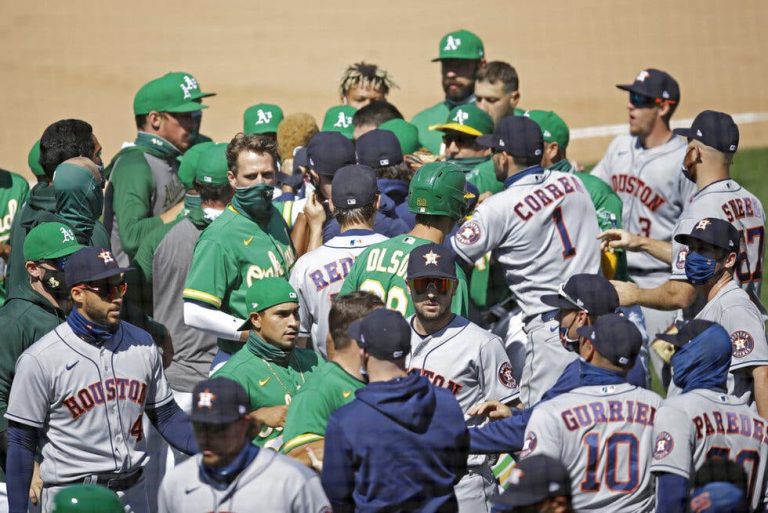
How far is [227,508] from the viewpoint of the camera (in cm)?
366

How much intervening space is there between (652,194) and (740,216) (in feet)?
3.77

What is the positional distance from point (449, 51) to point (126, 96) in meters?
6.41

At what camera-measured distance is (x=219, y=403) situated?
3.67m

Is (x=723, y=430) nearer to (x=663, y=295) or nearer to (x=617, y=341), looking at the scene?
(x=617, y=341)

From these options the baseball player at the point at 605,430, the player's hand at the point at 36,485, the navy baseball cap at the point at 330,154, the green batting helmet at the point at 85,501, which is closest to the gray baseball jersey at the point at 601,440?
the baseball player at the point at 605,430

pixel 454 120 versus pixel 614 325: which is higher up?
pixel 454 120

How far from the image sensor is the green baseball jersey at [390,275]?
512 centimetres

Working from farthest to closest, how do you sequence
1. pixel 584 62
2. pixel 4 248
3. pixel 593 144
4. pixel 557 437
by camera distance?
pixel 584 62, pixel 593 144, pixel 4 248, pixel 557 437

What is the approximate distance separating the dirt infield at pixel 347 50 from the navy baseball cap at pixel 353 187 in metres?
7.74

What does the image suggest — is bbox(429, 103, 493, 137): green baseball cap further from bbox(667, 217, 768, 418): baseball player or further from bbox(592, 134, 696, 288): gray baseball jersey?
bbox(667, 217, 768, 418): baseball player

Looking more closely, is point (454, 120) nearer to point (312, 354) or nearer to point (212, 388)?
point (312, 354)

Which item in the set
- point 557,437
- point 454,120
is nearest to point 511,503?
point 557,437

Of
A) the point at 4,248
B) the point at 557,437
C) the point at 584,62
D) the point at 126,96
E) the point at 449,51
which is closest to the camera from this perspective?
the point at 557,437

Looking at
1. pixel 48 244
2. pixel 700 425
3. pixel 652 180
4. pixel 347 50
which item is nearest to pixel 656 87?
pixel 652 180
